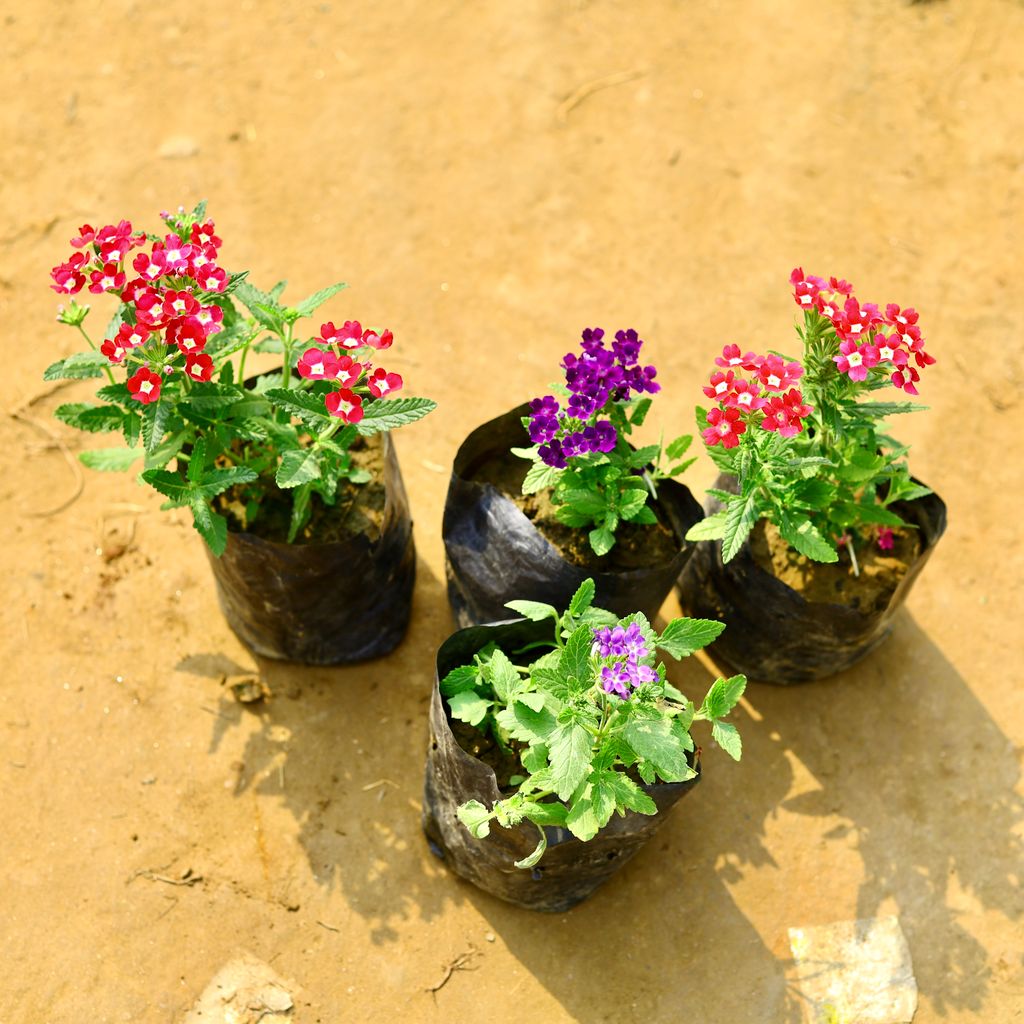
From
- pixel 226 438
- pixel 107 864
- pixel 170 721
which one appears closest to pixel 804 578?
pixel 226 438

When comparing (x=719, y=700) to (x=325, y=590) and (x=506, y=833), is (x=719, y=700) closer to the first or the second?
(x=506, y=833)

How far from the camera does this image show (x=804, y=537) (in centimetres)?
306

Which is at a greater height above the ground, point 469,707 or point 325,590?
point 469,707

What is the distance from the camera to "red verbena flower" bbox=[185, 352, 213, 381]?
275 cm

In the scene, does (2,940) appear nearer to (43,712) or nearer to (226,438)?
(43,712)

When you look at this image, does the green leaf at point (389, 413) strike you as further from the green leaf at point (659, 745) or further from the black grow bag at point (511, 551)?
the green leaf at point (659, 745)

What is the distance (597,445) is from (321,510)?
0.94m

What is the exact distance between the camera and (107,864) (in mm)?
3424

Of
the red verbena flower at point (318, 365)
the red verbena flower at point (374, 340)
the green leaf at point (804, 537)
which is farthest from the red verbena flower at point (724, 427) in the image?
the red verbena flower at point (318, 365)

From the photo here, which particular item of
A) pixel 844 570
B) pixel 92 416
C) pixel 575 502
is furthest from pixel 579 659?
pixel 92 416

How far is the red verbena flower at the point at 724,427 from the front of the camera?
282 cm

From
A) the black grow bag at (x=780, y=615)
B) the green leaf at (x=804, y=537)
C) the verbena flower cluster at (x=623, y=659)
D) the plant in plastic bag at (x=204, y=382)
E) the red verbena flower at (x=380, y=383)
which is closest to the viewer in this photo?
the verbena flower cluster at (x=623, y=659)

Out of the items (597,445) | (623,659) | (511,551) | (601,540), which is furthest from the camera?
(511,551)

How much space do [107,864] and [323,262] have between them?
256 cm
